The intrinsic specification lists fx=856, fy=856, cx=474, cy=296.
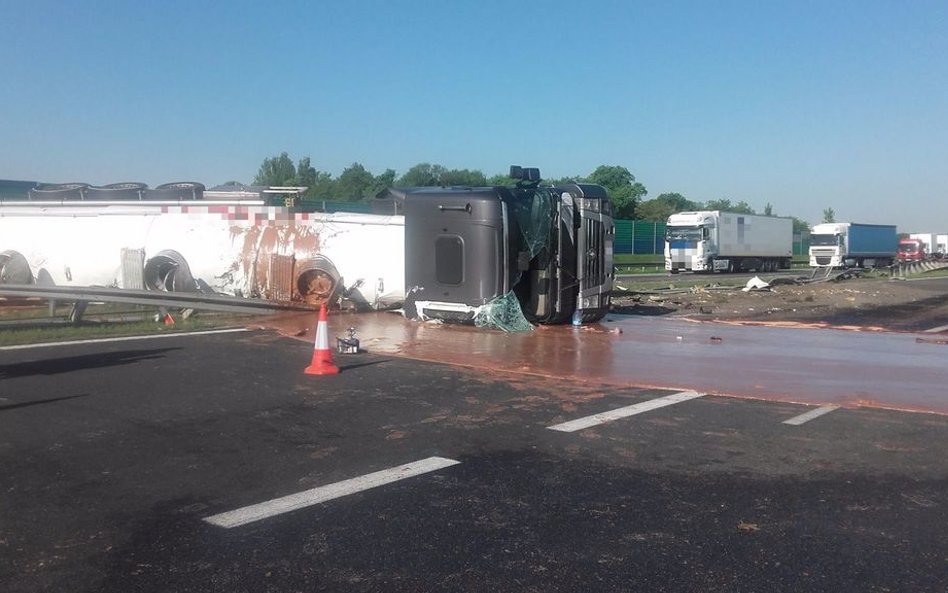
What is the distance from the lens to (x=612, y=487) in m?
5.56

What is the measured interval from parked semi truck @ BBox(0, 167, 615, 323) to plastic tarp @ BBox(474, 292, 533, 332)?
0.06 meters

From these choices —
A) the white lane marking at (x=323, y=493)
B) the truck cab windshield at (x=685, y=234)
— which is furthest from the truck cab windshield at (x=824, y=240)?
the white lane marking at (x=323, y=493)

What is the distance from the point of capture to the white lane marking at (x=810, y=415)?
7503 mm

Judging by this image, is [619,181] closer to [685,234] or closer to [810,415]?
[685,234]

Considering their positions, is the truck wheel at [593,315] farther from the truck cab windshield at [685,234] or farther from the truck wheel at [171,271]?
the truck cab windshield at [685,234]

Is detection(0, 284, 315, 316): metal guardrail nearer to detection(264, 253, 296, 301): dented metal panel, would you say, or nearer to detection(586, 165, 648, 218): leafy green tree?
detection(264, 253, 296, 301): dented metal panel

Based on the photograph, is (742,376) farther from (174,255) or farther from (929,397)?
(174,255)

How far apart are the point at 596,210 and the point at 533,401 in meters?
7.22

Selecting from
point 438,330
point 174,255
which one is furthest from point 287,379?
point 174,255

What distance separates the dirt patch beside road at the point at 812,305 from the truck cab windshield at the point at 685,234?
2082 cm

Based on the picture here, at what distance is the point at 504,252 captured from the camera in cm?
1340

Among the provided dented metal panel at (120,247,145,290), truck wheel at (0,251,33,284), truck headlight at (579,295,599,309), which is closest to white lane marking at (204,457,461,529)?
truck headlight at (579,295,599,309)

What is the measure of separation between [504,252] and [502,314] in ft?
3.27

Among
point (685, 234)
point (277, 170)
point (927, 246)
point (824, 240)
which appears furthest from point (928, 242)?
point (277, 170)
